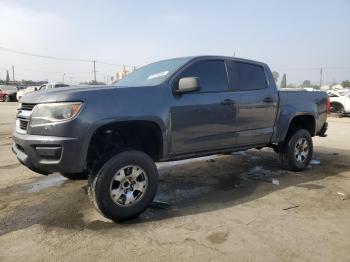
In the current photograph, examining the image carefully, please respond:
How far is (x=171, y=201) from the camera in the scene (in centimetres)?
511

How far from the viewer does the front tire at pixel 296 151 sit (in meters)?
6.74

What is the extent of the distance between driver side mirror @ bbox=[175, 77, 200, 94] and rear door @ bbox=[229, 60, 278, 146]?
41.1 inches

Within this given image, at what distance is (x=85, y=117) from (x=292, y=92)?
12.8 feet

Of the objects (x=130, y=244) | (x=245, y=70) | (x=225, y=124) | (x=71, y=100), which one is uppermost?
(x=245, y=70)

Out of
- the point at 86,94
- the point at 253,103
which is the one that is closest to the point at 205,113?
the point at 253,103

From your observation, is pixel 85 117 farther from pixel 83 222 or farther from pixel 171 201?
pixel 171 201

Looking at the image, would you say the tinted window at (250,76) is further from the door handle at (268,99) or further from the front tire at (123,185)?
the front tire at (123,185)

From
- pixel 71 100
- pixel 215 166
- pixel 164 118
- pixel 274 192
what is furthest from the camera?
pixel 215 166

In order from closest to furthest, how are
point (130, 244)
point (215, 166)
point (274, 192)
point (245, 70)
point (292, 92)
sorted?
point (130, 244)
point (274, 192)
point (245, 70)
point (292, 92)
point (215, 166)

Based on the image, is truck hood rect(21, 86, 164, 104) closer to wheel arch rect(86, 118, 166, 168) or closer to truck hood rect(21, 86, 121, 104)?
truck hood rect(21, 86, 121, 104)

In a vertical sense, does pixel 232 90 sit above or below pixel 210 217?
above

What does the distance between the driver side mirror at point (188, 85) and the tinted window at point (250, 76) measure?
1.29 metres

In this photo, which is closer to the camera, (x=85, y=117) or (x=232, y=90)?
(x=85, y=117)

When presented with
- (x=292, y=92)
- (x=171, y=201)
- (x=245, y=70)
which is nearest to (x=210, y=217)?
(x=171, y=201)
